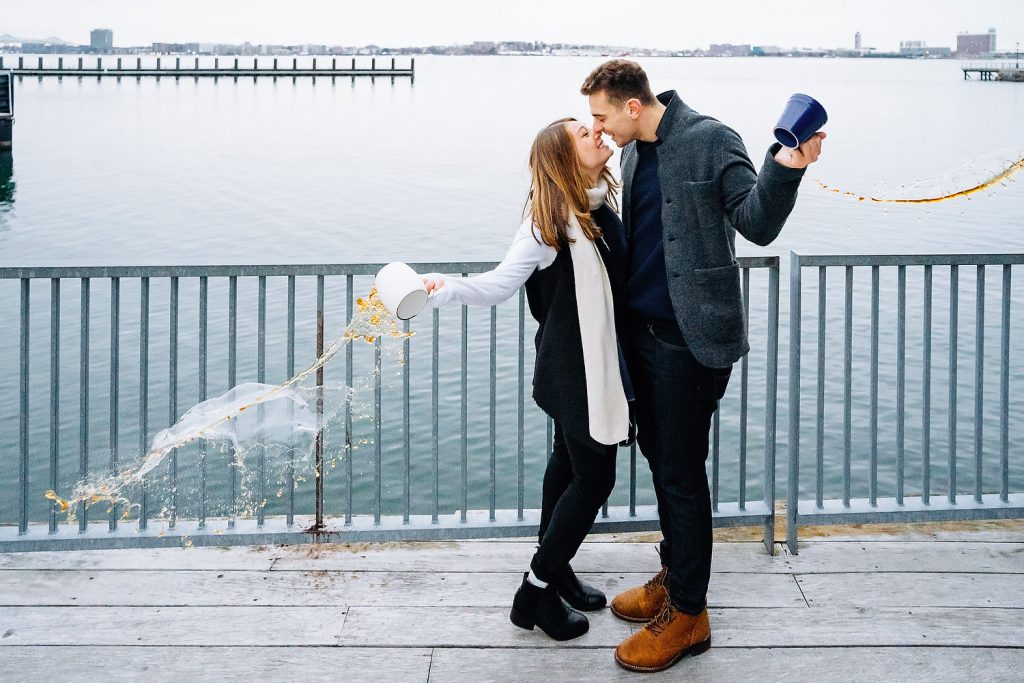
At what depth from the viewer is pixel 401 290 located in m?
2.82

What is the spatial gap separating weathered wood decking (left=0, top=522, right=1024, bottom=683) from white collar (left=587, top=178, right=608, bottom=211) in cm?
134

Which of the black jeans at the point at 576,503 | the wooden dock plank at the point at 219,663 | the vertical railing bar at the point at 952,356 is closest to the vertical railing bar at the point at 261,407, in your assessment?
the wooden dock plank at the point at 219,663

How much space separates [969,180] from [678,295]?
1.23 meters

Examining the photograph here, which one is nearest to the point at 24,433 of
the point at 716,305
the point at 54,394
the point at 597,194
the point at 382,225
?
the point at 54,394

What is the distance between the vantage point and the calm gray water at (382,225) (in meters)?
9.52

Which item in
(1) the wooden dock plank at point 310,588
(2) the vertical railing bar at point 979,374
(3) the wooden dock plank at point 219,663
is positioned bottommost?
(3) the wooden dock plank at point 219,663

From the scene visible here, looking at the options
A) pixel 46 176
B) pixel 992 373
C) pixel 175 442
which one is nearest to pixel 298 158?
pixel 46 176

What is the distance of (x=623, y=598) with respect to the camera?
3441mm

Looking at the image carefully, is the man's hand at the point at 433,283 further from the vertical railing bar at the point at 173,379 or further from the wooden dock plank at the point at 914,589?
the wooden dock plank at the point at 914,589

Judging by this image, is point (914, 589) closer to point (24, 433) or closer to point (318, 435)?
point (318, 435)

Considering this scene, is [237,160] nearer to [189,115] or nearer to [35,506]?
[189,115]

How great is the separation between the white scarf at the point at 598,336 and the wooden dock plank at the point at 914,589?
3.44ft

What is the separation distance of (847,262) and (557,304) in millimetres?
1318

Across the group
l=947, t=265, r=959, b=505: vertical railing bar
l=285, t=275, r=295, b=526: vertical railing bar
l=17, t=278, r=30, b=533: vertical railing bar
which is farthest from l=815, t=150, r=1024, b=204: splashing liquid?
l=17, t=278, r=30, b=533: vertical railing bar
